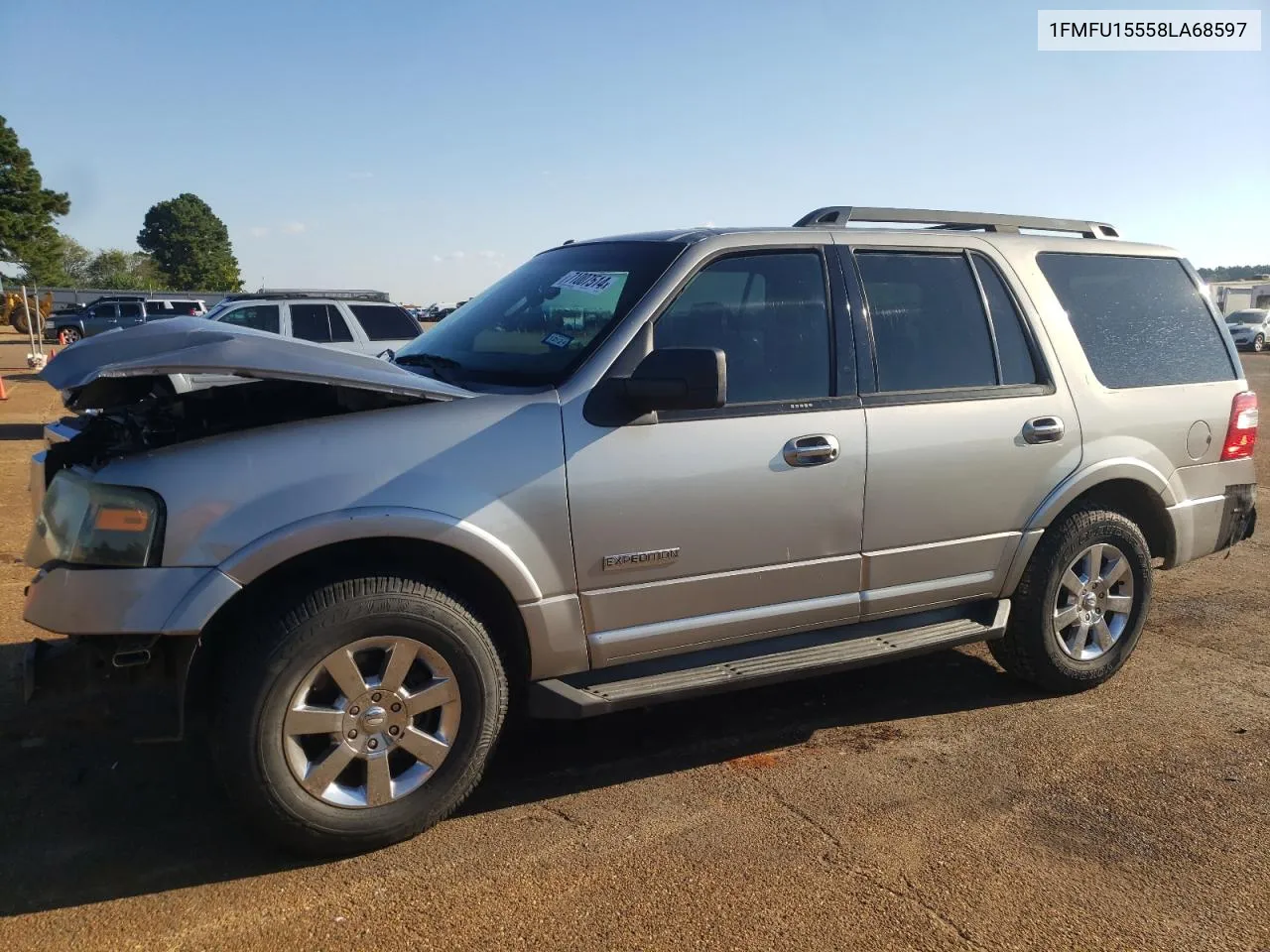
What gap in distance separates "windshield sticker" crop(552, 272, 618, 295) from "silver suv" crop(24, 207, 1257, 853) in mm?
14

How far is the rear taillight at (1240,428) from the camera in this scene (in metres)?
4.80

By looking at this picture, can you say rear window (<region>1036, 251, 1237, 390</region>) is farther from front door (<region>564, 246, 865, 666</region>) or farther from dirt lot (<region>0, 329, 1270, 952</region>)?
dirt lot (<region>0, 329, 1270, 952</region>)

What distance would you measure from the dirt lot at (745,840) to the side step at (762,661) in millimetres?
370

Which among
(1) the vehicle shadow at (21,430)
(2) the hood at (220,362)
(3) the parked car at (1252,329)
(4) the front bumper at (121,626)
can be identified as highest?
(2) the hood at (220,362)

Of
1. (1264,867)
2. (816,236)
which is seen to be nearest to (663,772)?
(1264,867)

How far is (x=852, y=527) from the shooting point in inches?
148

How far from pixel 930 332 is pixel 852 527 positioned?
95 centimetres

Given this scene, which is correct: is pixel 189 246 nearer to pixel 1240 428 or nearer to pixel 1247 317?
pixel 1247 317

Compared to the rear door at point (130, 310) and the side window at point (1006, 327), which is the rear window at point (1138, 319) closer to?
the side window at point (1006, 327)

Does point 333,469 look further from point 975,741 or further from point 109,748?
point 975,741

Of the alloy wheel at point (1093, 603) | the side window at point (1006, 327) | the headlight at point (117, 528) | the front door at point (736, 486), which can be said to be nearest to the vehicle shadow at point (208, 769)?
the alloy wheel at point (1093, 603)

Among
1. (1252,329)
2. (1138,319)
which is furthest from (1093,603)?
(1252,329)

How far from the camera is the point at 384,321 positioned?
12.3 m

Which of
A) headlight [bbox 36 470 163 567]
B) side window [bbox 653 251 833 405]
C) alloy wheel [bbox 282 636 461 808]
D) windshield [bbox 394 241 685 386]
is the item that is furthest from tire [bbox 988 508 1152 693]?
headlight [bbox 36 470 163 567]
